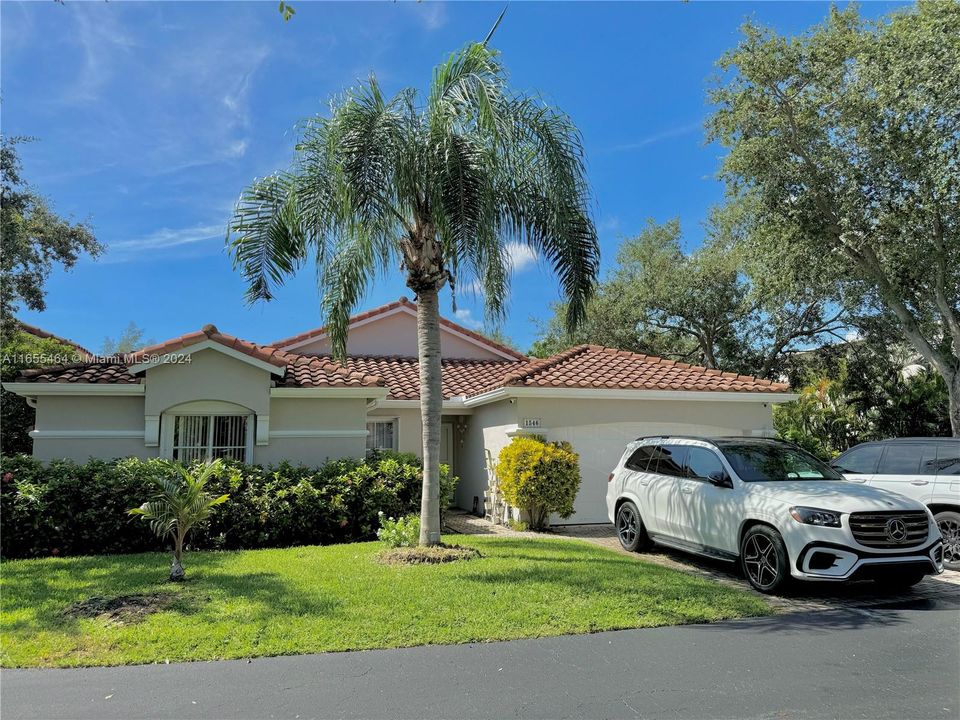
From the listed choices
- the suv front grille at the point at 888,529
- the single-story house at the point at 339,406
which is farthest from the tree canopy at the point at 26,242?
the suv front grille at the point at 888,529

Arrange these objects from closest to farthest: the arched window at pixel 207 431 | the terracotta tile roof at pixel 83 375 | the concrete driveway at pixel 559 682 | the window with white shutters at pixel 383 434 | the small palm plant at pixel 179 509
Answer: the concrete driveway at pixel 559 682, the small palm plant at pixel 179 509, the terracotta tile roof at pixel 83 375, the arched window at pixel 207 431, the window with white shutters at pixel 383 434

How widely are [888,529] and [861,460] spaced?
3.84 m

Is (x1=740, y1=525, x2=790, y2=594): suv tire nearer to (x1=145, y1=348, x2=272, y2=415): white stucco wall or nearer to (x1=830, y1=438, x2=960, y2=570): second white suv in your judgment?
(x1=830, y1=438, x2=960, y2=570): second white suv

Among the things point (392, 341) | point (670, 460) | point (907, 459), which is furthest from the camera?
point (392, 341)

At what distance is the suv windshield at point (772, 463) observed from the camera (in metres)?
8.77

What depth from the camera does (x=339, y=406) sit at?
539 inches

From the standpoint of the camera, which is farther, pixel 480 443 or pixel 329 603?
pixel 480 443

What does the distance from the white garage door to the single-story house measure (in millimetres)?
24

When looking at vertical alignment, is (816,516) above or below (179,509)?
below

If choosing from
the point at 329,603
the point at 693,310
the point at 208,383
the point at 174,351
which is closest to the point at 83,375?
the point at 174,351

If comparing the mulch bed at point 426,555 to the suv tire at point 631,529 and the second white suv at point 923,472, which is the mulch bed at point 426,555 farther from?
the second white suv at point 923,472

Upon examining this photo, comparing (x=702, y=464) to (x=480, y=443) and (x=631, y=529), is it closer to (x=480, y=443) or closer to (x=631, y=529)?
(x=631, y=529)

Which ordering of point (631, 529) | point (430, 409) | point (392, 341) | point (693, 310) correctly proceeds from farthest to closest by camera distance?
point (693, 310)
point (392, 341)
point (631, 529)
point (430, 409)

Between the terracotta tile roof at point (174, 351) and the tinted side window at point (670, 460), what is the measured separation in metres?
5.85
